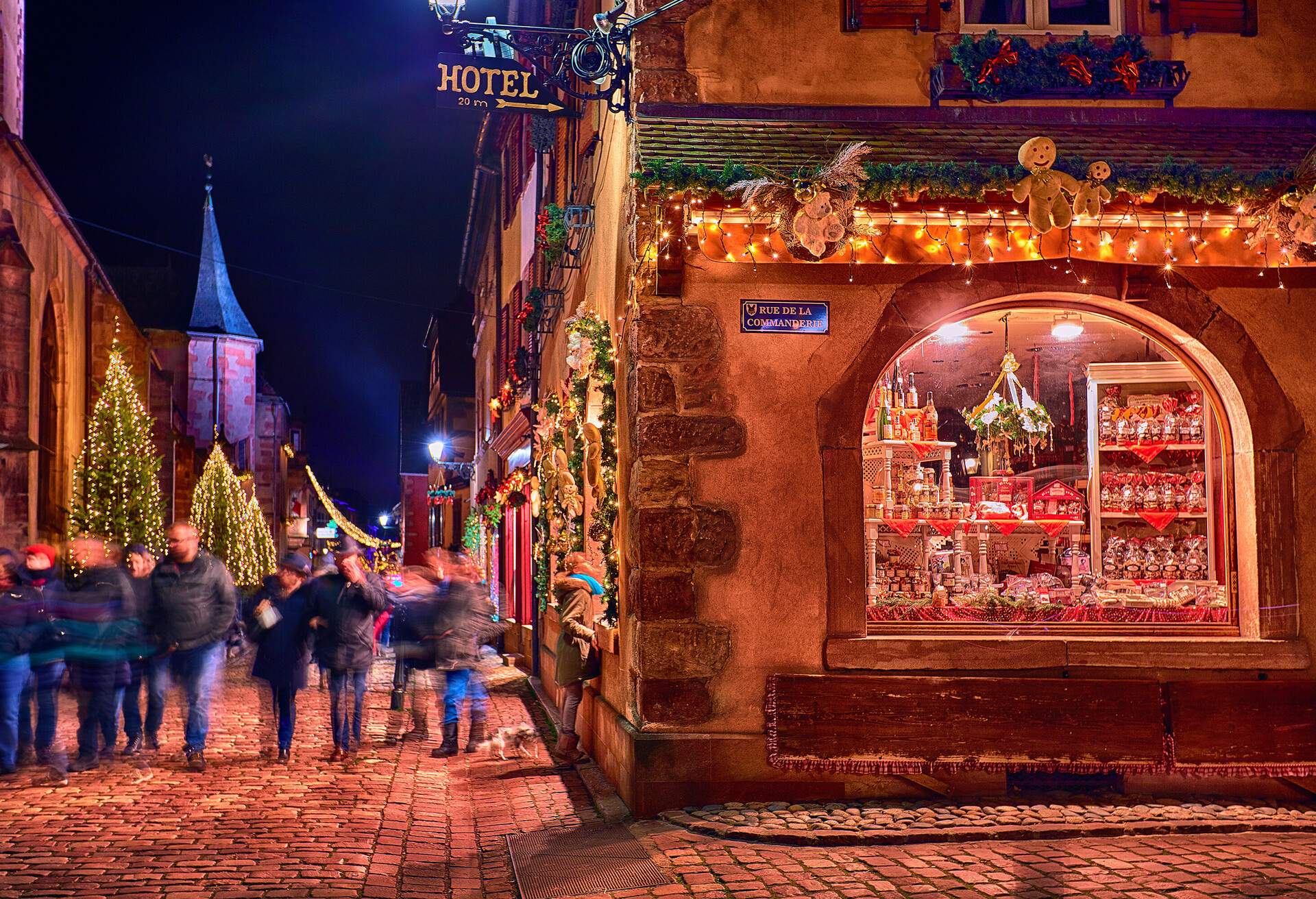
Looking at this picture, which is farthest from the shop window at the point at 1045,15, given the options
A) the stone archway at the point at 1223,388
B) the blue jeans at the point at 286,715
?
the blue jeans at the point at 286,715

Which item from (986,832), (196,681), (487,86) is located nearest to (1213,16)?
(487,86)

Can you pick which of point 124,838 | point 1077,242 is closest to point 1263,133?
point 1077,242

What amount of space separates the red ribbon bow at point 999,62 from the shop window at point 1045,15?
1.03 feet

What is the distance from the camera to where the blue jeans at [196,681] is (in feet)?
33.3

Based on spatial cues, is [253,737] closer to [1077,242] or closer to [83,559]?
[83,559]

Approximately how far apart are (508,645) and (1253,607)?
588 inches

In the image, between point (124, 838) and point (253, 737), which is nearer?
point (124, 838)

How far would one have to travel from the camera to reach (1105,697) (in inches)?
311

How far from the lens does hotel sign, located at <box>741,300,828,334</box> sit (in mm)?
8148

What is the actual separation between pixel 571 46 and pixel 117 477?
1952 centimetres

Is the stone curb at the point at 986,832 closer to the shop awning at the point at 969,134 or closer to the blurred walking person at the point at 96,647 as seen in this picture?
the shop awning at the point at 969,134

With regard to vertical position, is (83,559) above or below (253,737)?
above

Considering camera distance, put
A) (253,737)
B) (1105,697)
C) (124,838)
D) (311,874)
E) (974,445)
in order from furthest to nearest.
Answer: (253,737) → (974,445) → (1105,697) → (124,838) → (311,874)

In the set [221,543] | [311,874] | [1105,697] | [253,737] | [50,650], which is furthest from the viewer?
[221,543]
